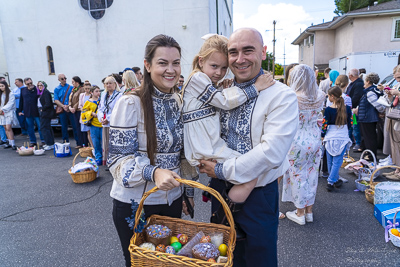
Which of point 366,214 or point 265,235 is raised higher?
point 265,235

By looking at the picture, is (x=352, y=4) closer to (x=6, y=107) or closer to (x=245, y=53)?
(x=6, y=107)

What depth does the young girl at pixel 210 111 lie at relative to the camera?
1618 mm

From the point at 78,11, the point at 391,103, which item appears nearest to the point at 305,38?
the point at 78,11

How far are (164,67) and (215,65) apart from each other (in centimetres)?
35

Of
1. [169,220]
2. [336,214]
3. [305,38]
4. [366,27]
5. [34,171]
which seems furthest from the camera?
[305,38]

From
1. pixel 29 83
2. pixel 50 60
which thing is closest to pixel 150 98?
pixel 29 83

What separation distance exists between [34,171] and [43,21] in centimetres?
1219

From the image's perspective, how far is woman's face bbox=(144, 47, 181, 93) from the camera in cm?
172

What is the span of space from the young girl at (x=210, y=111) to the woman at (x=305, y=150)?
1976 millimetres

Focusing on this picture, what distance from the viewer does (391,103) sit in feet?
16.3

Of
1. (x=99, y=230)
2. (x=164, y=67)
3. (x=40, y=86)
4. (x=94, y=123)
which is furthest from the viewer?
(x=40, y=86)

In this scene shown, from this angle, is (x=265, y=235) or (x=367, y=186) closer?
(x=265, y=235)

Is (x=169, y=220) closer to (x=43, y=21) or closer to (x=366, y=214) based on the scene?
(x=366, y=214)

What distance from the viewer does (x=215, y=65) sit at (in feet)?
6.01
